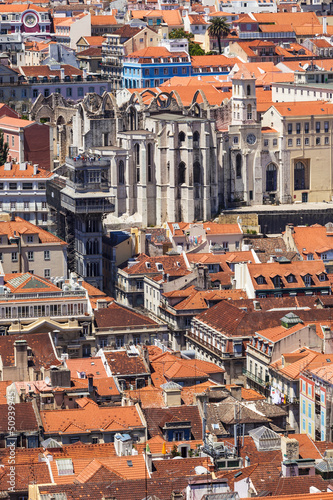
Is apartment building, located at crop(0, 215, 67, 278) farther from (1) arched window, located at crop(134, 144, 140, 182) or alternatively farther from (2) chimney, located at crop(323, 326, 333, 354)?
(2) chimney, located at crop(323, 326, 333, 354)

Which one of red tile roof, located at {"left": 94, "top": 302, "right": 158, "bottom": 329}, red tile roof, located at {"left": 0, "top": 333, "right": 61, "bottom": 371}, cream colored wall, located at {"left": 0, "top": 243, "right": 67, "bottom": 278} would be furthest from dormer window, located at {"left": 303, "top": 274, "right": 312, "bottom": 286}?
red tile roof, located at {"left": 0, "top": 333, "right": 61, "bottom": 371}

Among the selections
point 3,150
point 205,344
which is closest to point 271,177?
point 3,150

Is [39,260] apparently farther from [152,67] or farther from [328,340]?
[152,67]

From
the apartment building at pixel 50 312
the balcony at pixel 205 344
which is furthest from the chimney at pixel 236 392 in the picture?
the apartment building at pixel 50 312

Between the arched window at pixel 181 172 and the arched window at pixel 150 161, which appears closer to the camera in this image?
the arched window at pixel 150 161

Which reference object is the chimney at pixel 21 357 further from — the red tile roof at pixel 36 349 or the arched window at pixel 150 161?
the arched window at pixel 150 161

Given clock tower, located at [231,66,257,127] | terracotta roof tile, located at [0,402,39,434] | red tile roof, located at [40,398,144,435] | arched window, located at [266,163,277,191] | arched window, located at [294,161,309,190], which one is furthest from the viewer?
arched window, located at [294,161,309,190]
